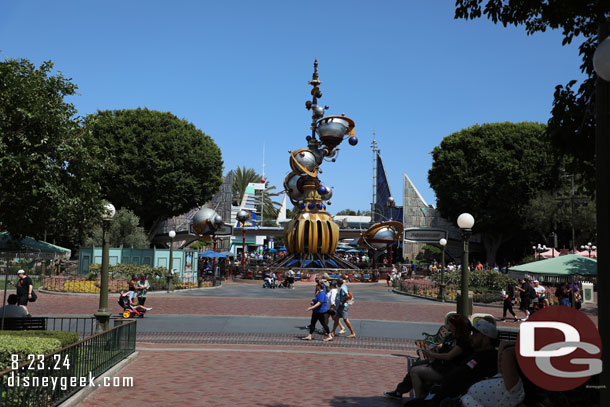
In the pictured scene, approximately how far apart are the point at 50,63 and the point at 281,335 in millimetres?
8822

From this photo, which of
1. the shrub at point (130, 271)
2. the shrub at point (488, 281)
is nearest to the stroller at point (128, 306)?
the shrub at point (130, 271)

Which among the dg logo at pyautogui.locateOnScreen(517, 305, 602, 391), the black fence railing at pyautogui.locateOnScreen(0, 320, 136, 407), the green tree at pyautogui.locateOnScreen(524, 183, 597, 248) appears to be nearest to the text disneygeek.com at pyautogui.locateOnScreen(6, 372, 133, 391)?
the black fence railing at pyautogui.locateOnScreen(0, 320, 136, 407)

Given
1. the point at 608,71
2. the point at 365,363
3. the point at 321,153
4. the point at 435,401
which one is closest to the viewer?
→ the point at 608,71

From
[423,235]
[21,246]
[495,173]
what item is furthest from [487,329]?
[495,173]

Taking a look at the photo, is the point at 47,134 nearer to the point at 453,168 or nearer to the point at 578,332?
the point at 578,332

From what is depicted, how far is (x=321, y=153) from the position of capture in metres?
41.5

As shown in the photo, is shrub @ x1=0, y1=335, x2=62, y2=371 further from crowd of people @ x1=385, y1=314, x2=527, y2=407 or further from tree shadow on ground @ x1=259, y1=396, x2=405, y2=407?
crowd of people @ x1=385, y1=314, x2=527, y2=407

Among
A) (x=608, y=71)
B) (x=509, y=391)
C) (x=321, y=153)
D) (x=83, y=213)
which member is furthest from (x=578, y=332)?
(x=321, y=153)

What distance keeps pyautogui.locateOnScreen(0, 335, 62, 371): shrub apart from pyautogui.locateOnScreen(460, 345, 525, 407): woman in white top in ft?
17.8

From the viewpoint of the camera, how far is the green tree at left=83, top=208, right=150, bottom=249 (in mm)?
44125

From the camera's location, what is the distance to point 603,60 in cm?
385

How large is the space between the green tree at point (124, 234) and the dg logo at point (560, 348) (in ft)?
138

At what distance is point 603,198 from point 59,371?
6.63 metres

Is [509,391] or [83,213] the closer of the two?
[509,391]
